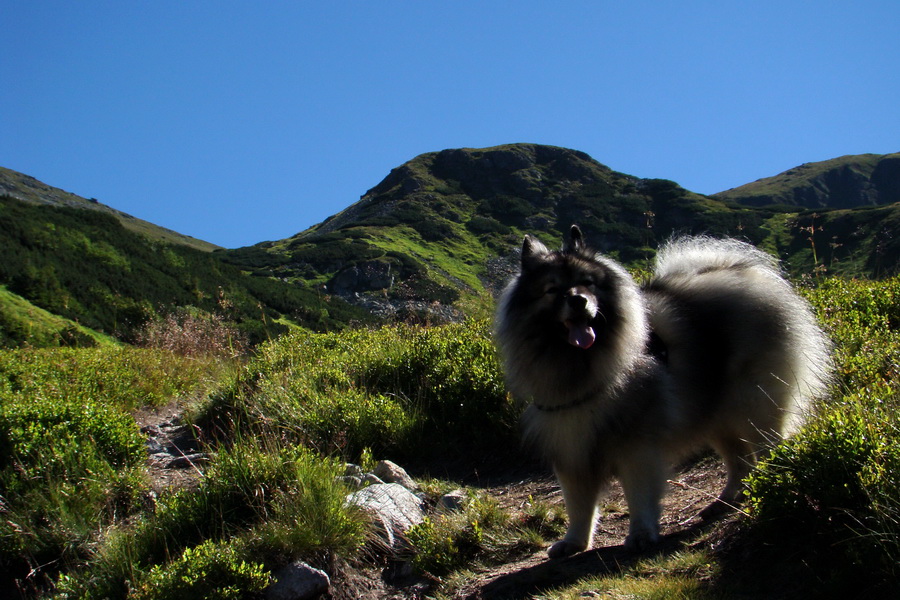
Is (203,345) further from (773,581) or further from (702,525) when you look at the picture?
(773,581)

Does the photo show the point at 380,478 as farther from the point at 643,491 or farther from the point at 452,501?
the point at 643,491

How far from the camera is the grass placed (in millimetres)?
2873

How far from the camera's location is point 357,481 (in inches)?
197

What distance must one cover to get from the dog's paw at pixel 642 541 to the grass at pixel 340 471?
0.62 feet

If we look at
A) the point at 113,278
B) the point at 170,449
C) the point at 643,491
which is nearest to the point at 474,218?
the point at 113,278

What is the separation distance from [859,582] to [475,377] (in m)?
4.35

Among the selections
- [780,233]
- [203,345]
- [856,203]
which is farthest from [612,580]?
[856,203]

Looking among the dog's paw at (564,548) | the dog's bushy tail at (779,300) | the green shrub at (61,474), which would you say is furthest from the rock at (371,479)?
the dog's bushy tail at (779,300)

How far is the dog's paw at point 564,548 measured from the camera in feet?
13.0

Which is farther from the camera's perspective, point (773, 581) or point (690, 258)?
point (690, 258)

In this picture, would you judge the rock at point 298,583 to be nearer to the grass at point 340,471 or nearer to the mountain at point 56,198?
the grass at point 340,471

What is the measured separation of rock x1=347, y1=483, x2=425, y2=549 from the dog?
3.85ft

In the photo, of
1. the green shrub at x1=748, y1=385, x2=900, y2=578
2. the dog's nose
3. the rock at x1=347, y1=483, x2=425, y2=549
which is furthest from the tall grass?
the green shrub at x1=748, y1=385, x2=900, y2=578

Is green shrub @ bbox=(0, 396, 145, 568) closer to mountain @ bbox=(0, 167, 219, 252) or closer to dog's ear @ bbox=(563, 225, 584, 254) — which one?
dog's ear @ bbox=(563, 225, 584, 254)
